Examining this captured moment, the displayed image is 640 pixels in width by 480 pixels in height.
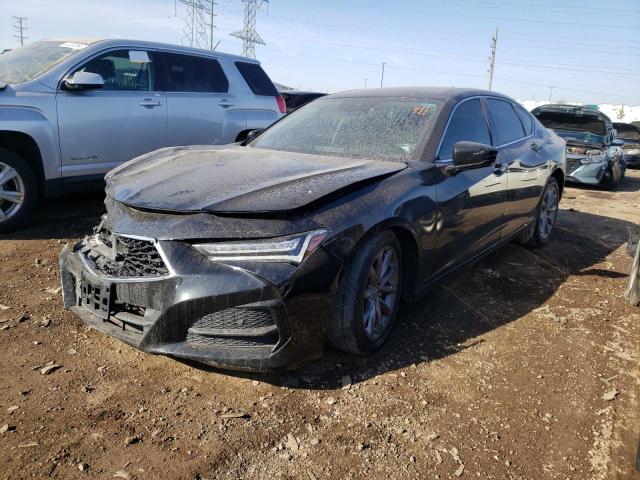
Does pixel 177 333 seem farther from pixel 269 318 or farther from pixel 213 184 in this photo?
pixel 213 184

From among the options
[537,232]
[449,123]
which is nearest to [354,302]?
[449,123]

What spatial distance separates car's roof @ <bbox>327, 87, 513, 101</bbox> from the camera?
3896 millimetres

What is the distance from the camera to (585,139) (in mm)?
10359

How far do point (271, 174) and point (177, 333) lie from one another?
40.6 inches

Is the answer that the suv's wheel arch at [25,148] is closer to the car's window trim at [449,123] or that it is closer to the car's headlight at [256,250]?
the car's headlight at [256,250]

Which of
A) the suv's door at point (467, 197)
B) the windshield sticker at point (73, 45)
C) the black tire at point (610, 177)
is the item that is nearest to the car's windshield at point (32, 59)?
the windshield sticker at point (73, 45)

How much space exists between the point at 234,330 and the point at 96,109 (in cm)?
367

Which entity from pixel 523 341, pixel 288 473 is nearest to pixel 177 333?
pixel 288 473

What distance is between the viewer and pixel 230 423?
241 cm

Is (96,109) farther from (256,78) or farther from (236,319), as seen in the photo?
(236,319)

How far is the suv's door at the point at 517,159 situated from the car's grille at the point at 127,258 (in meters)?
2.92

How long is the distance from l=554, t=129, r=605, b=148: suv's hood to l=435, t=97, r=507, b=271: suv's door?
7.09 meters

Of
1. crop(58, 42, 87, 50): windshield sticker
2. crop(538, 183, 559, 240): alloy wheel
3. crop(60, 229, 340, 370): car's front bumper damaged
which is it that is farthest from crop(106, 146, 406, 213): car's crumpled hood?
crop(538, 183, 559, 240): alloy wheel

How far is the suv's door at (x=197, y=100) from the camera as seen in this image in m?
5.94
